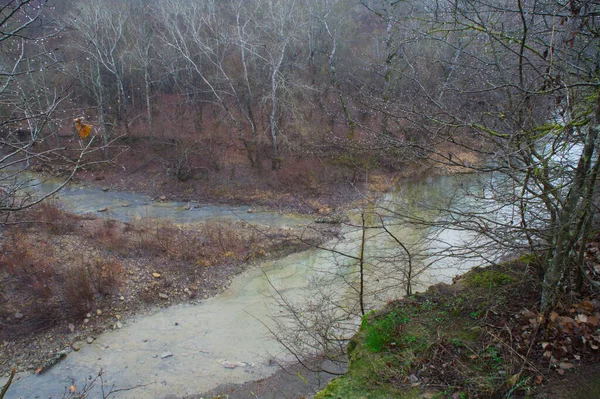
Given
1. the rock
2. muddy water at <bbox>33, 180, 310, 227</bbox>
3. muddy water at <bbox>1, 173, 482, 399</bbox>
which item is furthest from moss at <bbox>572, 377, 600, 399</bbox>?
muddy water at <bbox>33, 180, 310, 227</bbox>

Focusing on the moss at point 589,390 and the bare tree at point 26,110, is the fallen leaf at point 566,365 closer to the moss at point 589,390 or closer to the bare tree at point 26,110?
the moss at point 589,390

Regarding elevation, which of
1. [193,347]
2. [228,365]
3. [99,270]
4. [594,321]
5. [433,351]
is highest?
[594,321]

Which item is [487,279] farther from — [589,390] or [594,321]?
[589,390]

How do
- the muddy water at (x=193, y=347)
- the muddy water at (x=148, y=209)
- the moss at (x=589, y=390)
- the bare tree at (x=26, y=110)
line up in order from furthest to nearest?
the muddy water at (x=148, y=209)
the muddy water at (x=193, y=347)
the bare tree at (x=26, y=110)
the moss at (x=589, y=390)

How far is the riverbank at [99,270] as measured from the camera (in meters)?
10.2

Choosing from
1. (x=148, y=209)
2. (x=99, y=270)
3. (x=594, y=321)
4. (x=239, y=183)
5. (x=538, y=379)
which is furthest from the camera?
(x=239, y=183)

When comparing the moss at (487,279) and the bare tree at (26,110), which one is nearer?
the bare tree at (26,110)

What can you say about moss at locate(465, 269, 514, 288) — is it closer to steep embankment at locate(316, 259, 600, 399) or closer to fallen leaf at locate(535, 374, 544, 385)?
steep embankment at locate(316, 259, 600, 399)

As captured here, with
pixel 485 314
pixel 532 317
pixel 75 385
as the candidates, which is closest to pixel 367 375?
pixel 485 314

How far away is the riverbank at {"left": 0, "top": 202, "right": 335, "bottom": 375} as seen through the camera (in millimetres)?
10219

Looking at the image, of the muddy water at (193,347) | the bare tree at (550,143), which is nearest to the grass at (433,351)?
the bare tree at (550,143)

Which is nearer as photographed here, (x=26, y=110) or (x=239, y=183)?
(x=26, y=110)

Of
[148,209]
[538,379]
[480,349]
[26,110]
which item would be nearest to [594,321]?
[538,379]

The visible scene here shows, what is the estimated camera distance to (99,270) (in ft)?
38.8
